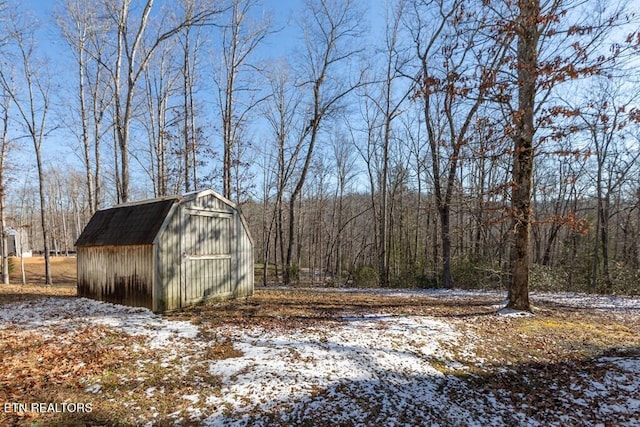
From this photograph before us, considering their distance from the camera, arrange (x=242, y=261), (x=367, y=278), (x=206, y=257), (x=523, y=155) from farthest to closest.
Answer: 1. (x=367, y=278)
2. (x=242, y=261)
3. (x=206, y=257)
4. (x=523, y=155)

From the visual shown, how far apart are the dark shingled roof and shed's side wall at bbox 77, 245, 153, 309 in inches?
7.7

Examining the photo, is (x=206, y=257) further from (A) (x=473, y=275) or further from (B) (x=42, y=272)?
(B) (x=42, y=272)

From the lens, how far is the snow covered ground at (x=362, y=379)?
12.7 ft

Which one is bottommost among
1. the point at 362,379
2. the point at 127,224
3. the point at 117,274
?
the point at 362,379

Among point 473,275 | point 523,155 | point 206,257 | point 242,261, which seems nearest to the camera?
point 523,155

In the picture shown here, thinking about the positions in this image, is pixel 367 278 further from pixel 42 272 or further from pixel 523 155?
pixel 42 272

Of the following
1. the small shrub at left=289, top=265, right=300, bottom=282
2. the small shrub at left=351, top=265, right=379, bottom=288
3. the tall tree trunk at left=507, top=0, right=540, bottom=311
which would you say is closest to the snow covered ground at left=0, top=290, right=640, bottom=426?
the tall tree trunk at left=507, top=0, right=540, bottom=311

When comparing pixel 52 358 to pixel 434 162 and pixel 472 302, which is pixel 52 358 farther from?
pixel 434 162

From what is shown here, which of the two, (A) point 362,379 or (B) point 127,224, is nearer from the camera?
(A) point 362,379

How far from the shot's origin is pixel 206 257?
8.99 meters

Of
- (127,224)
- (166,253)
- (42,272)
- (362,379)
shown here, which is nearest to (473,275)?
(362,379)

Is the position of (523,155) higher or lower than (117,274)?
higher

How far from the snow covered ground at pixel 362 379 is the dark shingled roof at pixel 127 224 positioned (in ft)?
6.86

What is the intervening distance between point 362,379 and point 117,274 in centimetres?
733
